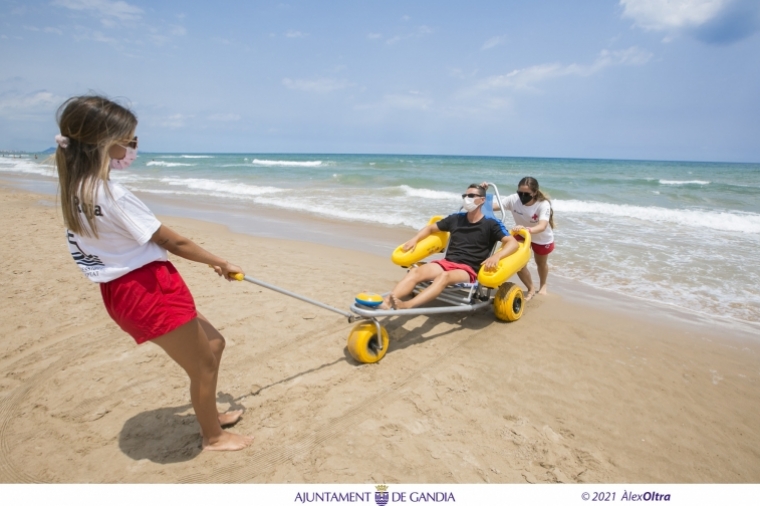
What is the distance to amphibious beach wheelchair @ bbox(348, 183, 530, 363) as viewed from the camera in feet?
12.3

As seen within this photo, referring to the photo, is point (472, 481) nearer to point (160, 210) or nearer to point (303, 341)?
point (303, 341)

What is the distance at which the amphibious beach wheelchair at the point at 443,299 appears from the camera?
3.75 meters

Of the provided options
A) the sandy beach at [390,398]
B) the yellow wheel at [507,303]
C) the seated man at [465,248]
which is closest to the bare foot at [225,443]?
the sandy beach at [390,398]

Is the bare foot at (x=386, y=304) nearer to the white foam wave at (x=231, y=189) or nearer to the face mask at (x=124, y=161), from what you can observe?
the face mask at (x=124, y=161)

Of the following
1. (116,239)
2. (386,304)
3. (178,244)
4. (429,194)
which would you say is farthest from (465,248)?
(429,194)

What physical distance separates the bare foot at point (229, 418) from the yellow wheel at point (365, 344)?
3.60 ft

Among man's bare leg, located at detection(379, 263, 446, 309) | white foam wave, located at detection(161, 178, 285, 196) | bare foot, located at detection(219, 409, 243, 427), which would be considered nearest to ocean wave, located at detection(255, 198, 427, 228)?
white foam wave, located at detection(161, 178, 285, 196)

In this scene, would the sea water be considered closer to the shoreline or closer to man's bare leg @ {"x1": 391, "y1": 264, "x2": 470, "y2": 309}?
the shoreline

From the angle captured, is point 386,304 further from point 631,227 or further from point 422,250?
point 631,227

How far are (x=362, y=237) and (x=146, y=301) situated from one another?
701cm

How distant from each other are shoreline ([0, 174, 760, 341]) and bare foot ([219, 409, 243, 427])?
4418 millimetres

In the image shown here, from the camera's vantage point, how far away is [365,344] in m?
3.74

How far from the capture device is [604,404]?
131 inches

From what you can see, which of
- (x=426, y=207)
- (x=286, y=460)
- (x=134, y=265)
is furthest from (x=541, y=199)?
(x=426, y=207)
